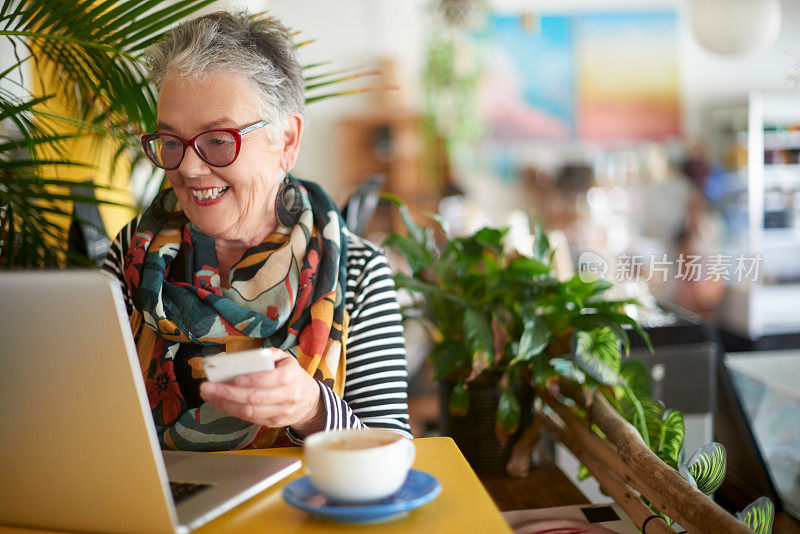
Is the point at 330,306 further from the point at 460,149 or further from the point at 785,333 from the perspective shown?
→ the point at 785,333

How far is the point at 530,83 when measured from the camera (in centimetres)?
713

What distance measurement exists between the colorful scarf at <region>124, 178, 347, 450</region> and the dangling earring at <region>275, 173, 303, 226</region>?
2 cm

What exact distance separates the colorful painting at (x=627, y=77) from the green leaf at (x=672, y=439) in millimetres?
5918

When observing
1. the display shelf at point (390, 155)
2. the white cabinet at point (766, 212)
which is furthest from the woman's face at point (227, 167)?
the white cabinet at point (766, 212)

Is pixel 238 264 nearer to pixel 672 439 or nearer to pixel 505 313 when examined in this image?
pixel 505 313

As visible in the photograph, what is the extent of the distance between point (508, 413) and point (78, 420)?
3.86 feet

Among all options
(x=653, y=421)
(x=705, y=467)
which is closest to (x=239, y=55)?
(x=705, y=467)

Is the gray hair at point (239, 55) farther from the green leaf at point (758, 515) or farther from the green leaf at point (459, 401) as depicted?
the green leaf at point (758, 515)

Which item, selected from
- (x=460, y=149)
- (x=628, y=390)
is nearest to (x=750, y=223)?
(x=460, y=149)

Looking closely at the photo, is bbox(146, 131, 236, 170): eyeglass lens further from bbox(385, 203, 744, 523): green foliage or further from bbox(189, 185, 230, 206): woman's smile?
bbox(385, 203, 744, 523): green foliage

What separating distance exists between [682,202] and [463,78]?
2.51m

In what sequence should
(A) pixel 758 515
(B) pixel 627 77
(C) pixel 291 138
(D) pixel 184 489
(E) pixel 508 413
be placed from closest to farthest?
1. (D) pixel 184 489
2. (A) pixel 758 515
3. (C) pixel 291 138
4. (E) pixel 508 413
5. (B) pixel 627 77

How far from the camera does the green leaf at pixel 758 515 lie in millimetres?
1164

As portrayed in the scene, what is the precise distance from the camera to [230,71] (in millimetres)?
1296
